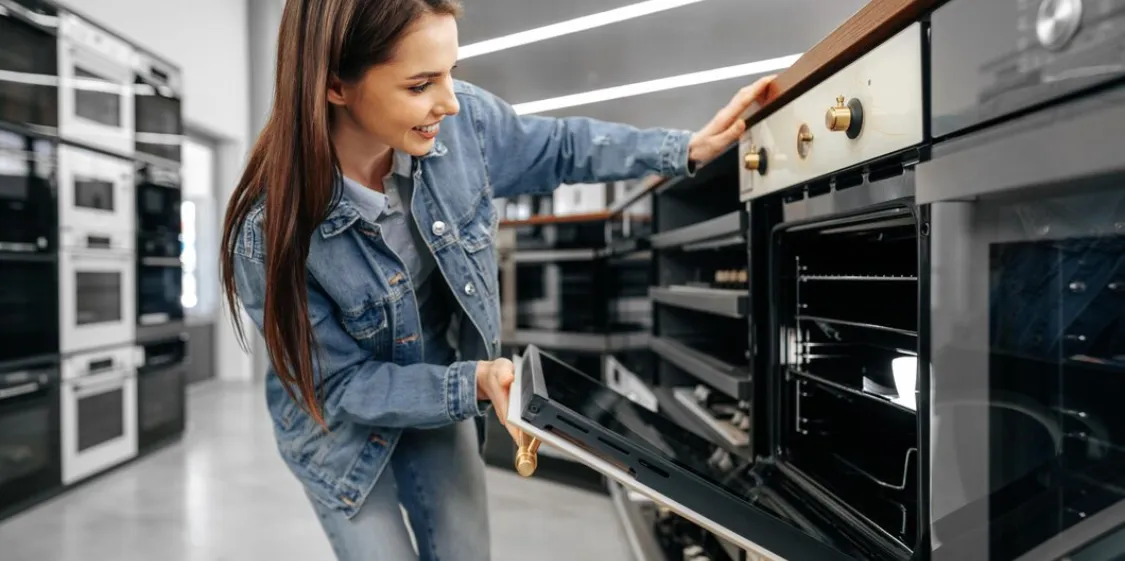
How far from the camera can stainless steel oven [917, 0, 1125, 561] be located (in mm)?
442

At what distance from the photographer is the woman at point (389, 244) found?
2.80ft

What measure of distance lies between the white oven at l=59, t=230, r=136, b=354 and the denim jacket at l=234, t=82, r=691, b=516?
6.61 feet

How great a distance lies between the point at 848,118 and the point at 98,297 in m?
2.96

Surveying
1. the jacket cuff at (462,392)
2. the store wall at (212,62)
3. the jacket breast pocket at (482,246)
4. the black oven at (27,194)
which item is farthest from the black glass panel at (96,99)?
the jacket cuff at (462,392)

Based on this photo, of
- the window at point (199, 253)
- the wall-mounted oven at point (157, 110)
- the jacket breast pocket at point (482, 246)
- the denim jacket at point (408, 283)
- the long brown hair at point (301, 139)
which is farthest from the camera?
the window at point (199, 253)

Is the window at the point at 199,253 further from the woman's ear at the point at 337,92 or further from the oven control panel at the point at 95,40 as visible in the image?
the woman's ear at the point at 337,92

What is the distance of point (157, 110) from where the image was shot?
3.11 metres

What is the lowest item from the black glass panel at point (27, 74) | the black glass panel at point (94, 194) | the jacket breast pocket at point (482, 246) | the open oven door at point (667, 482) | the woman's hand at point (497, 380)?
the open oven door at point (667, 482)

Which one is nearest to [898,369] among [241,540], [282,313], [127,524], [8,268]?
[282,313]

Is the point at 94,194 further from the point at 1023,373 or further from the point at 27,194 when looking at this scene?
the point at 1023,373

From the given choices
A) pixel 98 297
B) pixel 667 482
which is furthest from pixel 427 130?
pixel 98 297

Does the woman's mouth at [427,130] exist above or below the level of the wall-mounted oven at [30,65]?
below

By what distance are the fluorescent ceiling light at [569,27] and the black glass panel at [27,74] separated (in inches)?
83.0

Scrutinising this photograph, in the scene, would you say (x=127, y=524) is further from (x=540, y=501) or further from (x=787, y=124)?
(x=787, y=124)
